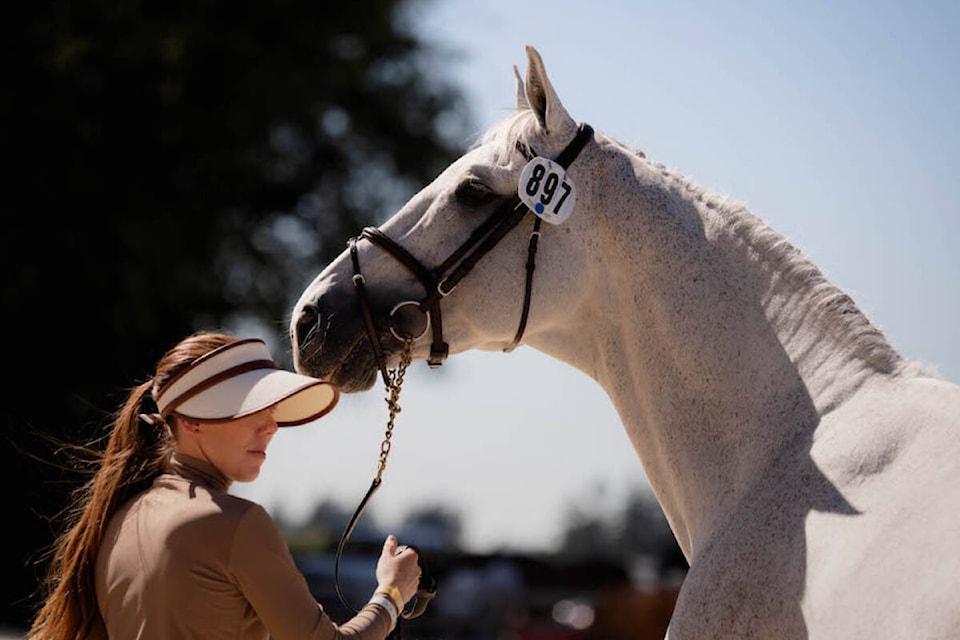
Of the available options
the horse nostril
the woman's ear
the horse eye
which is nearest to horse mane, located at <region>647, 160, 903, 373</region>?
the horse eye

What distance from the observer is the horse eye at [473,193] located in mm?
3492

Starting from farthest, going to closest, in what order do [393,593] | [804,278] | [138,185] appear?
[138,185] → [804,278] → [393,593]

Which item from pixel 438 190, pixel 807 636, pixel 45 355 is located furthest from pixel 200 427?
pixel 45 355

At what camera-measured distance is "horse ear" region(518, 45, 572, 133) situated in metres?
3.38

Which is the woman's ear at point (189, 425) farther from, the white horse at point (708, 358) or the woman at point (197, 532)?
the white horse at point (708, 358)

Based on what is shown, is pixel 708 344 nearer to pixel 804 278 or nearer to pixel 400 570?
pixel 804 278

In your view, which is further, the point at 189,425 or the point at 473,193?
the point at 473,193

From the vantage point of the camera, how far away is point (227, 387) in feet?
9.14

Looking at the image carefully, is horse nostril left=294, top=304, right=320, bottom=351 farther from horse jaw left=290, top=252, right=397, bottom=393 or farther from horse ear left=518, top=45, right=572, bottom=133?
horse ear left=518, top=45, right=572, bottom=133

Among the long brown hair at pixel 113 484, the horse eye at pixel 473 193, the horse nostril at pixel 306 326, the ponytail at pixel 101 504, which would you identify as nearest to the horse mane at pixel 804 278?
the horse eye at pixel 473 193

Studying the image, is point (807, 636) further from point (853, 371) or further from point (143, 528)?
point (143, 528)

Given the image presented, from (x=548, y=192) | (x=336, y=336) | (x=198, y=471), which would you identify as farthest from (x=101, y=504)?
(x=548, y=192)

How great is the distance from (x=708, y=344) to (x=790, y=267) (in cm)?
33

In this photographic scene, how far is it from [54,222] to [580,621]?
27.0ft
